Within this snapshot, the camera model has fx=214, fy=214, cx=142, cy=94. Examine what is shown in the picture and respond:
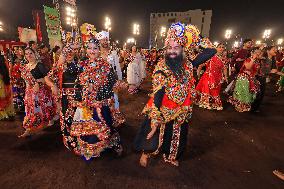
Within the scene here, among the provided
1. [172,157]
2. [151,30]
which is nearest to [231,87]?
[172,157]

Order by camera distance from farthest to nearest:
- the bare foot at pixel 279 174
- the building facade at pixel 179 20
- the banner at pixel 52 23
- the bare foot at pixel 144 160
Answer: the building facade at pixel 179 20 → the banner at pixel 52 23 → the bare foot at pixel 144 160 → the bare foot at pixel 279 174

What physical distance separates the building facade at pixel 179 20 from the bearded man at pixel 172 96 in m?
47.0

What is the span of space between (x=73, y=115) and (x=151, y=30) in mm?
54279

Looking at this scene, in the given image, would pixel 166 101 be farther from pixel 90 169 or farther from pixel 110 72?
pixel 90 169

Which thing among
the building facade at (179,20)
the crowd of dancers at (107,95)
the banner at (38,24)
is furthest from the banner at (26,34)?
the building facade at (179,20)

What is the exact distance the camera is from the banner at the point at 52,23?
1236 centimetres

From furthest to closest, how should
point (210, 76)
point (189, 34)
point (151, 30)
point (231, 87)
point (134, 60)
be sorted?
point (151, 30), point (134, 60), point (231, 87), point (210, 76), point (189, 34)

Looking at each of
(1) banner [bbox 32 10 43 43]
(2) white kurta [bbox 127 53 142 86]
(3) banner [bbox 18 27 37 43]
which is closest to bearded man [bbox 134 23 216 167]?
(2) white kurta [bbox 127 53 142 86]

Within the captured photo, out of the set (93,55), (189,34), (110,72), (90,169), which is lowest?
(90,169)

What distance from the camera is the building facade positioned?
163 ft

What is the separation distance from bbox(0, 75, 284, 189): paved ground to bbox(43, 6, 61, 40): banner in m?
8.70

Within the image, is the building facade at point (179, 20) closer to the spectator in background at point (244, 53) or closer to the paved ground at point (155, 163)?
the spectator in background at point (244, 53)

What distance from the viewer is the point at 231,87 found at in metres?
8.13

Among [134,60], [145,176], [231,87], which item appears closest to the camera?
[145,176]
